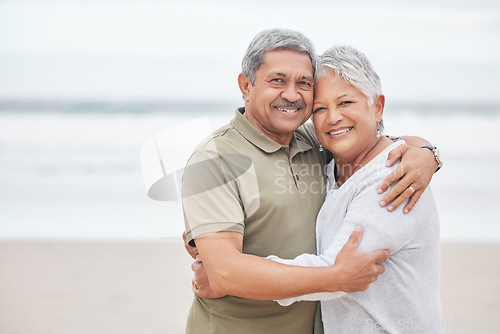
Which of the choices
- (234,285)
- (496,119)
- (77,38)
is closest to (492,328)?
(234,285)

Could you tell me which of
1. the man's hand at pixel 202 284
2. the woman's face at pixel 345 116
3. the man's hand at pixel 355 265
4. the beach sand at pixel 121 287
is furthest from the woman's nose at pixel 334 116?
the beach sand at pixel 121 287

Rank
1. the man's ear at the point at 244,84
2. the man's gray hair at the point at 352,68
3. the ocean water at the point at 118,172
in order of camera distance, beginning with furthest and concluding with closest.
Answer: the ocean water at the point at 118,172
the man's ear at the point at 244,84
the man's gray hair at the point at 352,68

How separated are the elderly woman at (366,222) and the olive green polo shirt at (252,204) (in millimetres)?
107

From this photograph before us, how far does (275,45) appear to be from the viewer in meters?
2.31

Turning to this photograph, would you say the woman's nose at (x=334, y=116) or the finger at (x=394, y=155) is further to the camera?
the woman's nose at (x=334, y=116)

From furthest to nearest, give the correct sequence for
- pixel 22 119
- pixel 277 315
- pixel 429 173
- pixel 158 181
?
pixel 22 119
pixel 158 181
pixel 277 315
pixel 429 173

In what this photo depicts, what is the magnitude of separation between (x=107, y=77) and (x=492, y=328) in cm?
2150

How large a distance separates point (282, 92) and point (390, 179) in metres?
0.61

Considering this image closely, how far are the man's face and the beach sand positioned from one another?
2844 millimetres

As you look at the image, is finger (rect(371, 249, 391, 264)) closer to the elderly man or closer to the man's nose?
the elderly man

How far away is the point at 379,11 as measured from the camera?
24.5 metres

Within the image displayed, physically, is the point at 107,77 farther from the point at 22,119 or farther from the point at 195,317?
the point at 195,317

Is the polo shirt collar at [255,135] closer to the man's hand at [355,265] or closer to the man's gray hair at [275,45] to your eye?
the man's gray hair at [275,45]

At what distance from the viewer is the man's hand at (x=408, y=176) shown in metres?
2.04
